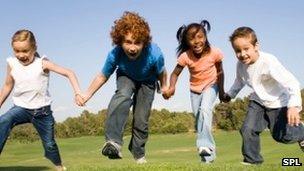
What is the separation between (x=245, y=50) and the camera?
7668 millimetres

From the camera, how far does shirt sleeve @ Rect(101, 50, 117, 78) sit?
7.89 meters

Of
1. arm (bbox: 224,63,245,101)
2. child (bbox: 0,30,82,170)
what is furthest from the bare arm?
child (bbox: 0,30,82,170)

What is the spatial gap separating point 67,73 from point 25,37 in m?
0.99

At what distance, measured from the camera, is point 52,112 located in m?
8.55

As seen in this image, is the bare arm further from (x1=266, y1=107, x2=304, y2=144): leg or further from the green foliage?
the green foliage

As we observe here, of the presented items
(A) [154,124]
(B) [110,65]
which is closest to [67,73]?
(B) [110,65]

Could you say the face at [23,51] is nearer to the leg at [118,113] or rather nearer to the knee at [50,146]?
the knee at [50,146]

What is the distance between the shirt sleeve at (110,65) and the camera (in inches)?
311

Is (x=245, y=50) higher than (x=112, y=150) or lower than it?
higher

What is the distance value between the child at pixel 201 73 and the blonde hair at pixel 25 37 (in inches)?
91.6

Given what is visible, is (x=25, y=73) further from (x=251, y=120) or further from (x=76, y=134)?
(x=76, y=134)

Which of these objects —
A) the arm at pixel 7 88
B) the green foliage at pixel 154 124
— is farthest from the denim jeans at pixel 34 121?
the green foliage at pixel 154 124

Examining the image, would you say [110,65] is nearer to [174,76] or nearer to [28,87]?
[174,76]

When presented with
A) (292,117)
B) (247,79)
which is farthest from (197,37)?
(292,117)
